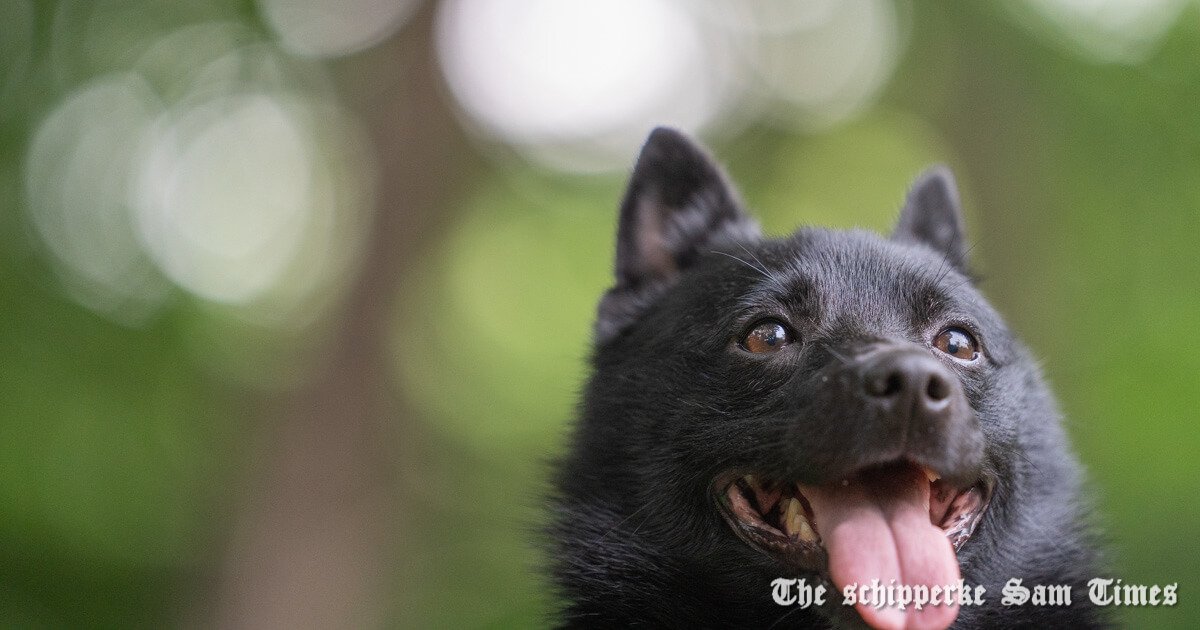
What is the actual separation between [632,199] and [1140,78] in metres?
7.26

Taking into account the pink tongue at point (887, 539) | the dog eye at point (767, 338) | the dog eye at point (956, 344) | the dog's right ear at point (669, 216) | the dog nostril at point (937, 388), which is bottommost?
the pink tongue at point (887, 539)

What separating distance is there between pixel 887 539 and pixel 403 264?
7.14 meters

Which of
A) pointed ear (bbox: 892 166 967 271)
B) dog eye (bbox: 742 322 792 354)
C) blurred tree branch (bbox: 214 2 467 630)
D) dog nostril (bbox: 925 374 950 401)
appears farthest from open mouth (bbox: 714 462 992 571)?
blurred tree branch (bbox: 214 2 467 630)

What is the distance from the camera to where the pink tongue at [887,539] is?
2354 millimetres

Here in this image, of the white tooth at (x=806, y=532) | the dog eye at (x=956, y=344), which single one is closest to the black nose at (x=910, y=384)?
the white tooth at (x=806, y=532)

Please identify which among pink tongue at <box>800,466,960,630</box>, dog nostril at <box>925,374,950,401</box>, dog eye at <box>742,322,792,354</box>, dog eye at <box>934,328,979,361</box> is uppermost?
dog eye at <box>934,328,979,361</box>

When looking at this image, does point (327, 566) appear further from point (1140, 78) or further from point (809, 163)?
point (1140, 78)

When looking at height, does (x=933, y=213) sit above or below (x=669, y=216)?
above

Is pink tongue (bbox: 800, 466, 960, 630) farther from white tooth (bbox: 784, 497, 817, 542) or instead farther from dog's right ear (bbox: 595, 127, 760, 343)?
dog's right ear (bbox: 595, 127, 760, 343)

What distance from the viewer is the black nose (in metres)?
2.38

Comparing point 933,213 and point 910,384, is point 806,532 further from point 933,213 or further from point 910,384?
point 933,213

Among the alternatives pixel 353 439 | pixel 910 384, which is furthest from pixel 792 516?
pixel 353 439

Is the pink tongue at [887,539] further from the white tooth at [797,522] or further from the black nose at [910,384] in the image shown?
the black nose at [910,384]

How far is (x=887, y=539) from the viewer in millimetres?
2438
